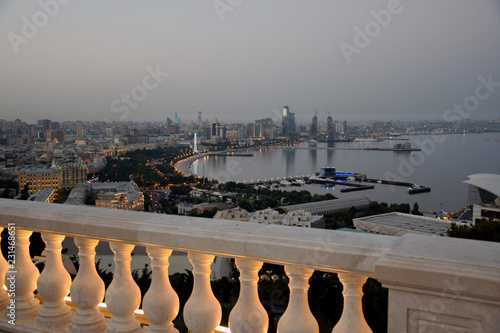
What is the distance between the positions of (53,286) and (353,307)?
0.80 m

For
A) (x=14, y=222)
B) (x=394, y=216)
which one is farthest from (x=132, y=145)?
(x=14, y=222)

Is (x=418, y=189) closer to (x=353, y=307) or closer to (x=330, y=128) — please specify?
(x=330, y=128)

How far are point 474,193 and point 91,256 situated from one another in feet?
68.7

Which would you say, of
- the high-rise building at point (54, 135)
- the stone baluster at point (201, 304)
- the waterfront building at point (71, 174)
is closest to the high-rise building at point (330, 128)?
the high-rise building at point (54, 135)

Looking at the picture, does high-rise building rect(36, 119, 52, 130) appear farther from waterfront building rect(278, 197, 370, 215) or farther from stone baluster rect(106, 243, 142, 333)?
stone baluster rect(106, 243, 142, 333)

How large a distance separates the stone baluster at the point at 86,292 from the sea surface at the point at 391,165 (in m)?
20.3

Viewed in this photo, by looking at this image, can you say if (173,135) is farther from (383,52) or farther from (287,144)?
(383,52)

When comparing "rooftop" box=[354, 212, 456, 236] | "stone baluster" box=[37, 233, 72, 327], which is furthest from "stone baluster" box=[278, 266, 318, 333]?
"rooftop" box=[354, 212, 456, 236]

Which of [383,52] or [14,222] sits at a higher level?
[383,52]

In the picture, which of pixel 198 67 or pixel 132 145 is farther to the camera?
pixel 132 145

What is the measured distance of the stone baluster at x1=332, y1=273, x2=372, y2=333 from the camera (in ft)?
2.68

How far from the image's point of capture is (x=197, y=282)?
3.19ft

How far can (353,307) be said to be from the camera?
825 mm

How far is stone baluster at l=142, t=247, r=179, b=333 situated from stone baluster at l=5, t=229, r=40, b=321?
1.46 ft
